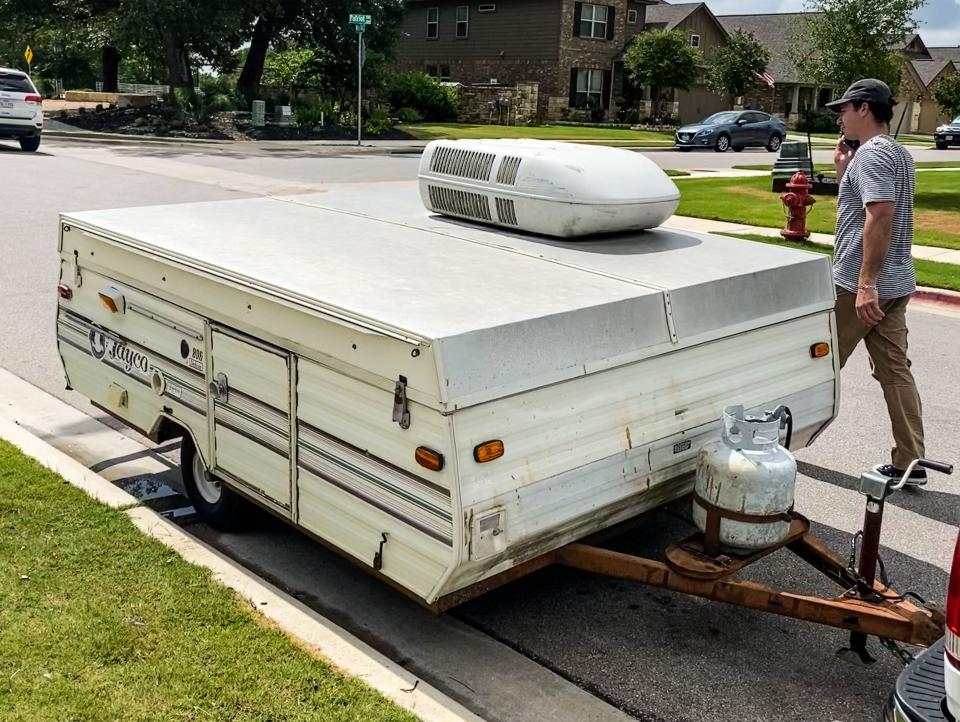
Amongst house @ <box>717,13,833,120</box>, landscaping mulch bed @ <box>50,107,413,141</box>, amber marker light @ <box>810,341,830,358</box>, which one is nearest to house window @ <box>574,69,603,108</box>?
house @ <box>717,13,833,120</box>

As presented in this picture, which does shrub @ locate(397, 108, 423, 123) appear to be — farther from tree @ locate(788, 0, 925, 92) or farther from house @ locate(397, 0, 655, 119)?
tree @ locate(788, 0, 925, 92)

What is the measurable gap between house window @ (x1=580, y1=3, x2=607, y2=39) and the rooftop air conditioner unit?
45824 mm

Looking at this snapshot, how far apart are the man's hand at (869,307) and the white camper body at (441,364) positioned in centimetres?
55

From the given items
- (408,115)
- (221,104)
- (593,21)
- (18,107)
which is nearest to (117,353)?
(18,107)

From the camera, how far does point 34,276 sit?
1031 cm

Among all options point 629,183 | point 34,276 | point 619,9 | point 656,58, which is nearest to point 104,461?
point 629,183

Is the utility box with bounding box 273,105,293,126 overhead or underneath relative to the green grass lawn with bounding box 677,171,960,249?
overhead

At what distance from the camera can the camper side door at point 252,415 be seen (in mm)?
3994

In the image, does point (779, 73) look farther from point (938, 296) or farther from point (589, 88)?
point (938, 296)

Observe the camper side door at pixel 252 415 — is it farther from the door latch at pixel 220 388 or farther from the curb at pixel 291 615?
the curb at pixel 291 615

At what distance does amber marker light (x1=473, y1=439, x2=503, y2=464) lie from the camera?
333cm

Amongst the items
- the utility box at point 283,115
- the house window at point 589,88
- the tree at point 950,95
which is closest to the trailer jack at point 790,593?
the utility box at point 283,115

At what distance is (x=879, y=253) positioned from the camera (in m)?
5.18

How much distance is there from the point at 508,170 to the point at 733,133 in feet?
106
